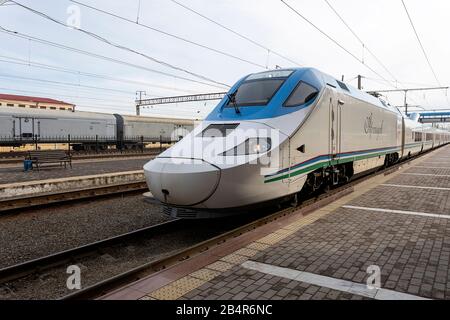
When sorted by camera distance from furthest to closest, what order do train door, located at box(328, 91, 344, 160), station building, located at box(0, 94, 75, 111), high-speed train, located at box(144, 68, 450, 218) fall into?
station building, located at box(0, 94, 75, 111), train door, located at box(328, 91, 344, 160), high-speed train, located at box(144, 68, 450, 218)

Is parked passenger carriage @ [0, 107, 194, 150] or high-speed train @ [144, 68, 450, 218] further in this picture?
parked passenger carriage @ [0, 107, 194, 150]

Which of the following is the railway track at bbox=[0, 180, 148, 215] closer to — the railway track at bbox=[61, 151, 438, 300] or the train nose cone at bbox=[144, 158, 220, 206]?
the train nose cone at bbox=[144, 158, 220, 206]

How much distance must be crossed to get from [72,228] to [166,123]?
3675 centimetres

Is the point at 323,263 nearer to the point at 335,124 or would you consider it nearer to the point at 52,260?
the point at 52,260

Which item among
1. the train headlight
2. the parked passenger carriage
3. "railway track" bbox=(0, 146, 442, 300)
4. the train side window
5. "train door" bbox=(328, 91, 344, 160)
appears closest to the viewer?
"railway track" bbox=(0, 146, 442, 300)

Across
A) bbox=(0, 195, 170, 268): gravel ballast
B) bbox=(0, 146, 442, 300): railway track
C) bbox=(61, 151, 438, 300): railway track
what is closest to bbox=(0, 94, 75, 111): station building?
bbox=(0, 195, 170, 268): gravel ballast

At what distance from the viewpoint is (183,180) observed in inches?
212

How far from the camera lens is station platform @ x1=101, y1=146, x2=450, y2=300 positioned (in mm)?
3635

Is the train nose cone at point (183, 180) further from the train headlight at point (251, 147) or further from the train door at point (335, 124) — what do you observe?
the train door at point (335, 124)

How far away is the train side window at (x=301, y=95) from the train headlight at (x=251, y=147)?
1185mm

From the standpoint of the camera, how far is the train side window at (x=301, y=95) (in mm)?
6762

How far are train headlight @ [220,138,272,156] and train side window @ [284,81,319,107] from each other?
1185 mm

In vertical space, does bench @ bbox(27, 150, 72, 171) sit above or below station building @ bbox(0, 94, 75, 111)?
below
